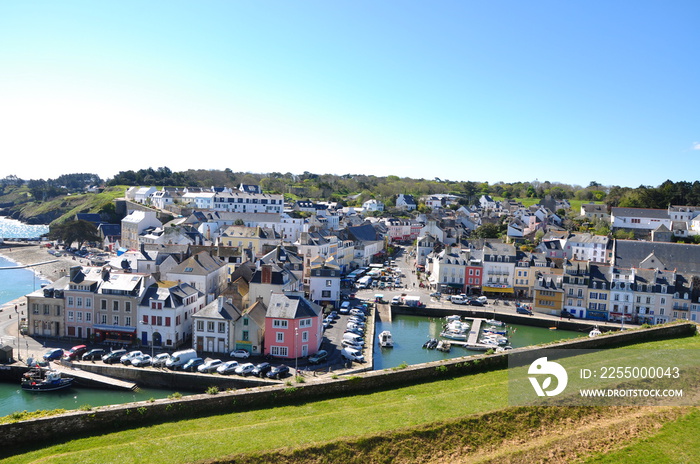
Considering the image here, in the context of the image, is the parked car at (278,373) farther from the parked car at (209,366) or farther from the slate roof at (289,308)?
the slate roof at (289,308)

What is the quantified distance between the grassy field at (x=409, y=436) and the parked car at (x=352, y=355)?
10.4 metres

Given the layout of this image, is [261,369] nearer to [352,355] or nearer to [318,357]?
[318,357]

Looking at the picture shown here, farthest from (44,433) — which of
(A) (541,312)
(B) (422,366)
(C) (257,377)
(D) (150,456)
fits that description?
(A) (541,312)

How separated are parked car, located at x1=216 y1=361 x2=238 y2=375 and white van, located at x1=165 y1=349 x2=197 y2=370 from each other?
6.46 feet

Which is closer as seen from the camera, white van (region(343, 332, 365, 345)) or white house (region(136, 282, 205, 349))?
white house (region(136, 282, 205, 349))

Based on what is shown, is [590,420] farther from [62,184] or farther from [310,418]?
[62,184]

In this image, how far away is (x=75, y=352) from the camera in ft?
79.1

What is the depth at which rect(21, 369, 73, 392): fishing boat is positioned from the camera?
830 inches

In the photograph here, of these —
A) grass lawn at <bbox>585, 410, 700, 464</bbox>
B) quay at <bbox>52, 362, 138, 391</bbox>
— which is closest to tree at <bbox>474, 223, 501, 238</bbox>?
quay at <bbox>52, 362, 138, 391</bbox>

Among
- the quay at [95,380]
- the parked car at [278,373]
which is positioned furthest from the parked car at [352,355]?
the quay at [95,380]

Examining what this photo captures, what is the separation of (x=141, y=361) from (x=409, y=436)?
15.8m

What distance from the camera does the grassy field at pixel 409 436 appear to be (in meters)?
11.1

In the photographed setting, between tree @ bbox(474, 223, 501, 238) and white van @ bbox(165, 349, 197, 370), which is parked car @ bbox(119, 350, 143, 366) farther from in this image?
tree @ bbox(474, 223, 501, 238)
